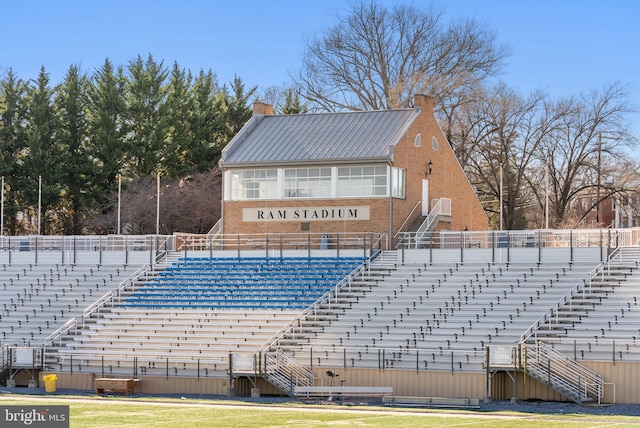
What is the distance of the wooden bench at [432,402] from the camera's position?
29406 millimetres

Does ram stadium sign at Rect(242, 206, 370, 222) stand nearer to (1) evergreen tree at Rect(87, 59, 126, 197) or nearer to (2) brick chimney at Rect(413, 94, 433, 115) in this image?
(2) brick chimney at Rect(413, 94, 433, 115)

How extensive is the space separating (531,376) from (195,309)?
12.9 m

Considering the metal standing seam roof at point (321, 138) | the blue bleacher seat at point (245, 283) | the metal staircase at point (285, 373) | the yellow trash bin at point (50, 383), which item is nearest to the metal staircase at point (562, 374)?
the metal staircase at point (285, 373)

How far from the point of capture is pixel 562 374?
3097cm

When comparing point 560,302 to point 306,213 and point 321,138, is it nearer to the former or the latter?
point 306,213

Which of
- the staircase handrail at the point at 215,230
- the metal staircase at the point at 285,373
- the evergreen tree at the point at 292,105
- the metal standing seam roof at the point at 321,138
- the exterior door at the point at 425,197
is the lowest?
the metal staircase at the point at 285,373

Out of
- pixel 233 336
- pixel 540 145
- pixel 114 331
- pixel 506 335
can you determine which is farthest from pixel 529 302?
pixel 540 145

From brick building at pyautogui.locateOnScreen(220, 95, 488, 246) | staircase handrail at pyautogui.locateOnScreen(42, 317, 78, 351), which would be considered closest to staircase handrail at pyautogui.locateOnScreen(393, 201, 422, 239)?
brick building at pyautogui.locateOnScreen(220, 95, 488, 246)

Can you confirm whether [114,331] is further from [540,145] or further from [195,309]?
[540,145]

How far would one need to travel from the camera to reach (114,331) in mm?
38656

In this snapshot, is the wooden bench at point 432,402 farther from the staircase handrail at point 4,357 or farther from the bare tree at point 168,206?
the bare tree at point 168,206

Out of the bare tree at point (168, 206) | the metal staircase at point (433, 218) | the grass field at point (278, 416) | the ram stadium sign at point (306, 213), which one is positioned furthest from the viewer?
the bare tree at point (168, 206)

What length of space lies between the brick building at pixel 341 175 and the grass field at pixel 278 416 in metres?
16.6

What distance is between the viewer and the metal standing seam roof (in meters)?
46.6
